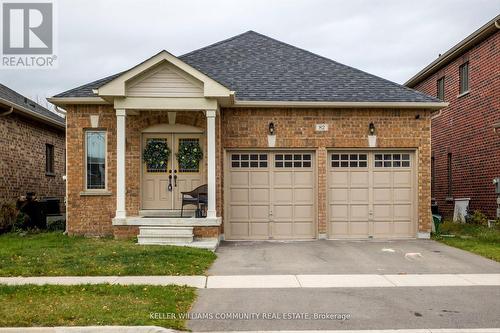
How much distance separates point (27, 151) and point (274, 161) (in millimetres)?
9270

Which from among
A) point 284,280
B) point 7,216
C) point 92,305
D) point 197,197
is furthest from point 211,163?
point 7,216

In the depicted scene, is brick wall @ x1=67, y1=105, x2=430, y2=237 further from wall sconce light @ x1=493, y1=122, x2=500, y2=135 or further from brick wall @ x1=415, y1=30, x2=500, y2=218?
brick wall @ x1=415, y1=30, x2=500, y2=218

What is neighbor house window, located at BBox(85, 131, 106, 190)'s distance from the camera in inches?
590

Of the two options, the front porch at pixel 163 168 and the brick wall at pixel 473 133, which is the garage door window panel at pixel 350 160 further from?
the brick wall at pixel 473 133

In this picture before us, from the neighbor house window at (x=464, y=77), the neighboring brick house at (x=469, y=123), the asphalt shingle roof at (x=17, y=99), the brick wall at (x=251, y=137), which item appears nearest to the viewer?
the brick wall at (x=251, y=137)

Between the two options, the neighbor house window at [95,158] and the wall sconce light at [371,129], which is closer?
the neighbor house window at [95,158]

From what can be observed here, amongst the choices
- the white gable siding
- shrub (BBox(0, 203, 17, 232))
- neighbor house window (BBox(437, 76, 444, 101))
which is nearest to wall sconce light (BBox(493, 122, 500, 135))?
neighbor house window (BBox(437, 76, 444, 101))

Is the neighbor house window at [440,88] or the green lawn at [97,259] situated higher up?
the neighbor house window at [440,88]

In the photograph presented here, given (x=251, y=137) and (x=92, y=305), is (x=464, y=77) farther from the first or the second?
(x=92, y=305)

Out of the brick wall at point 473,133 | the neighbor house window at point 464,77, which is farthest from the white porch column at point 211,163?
the neighbor house window at point 464,77

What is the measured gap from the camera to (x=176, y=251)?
38.0 ft

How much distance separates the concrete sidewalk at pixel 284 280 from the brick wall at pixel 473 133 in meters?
8.59

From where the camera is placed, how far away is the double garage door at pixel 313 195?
15.3 metres

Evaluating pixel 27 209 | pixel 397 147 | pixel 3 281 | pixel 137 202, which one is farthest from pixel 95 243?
pixel 397 147
